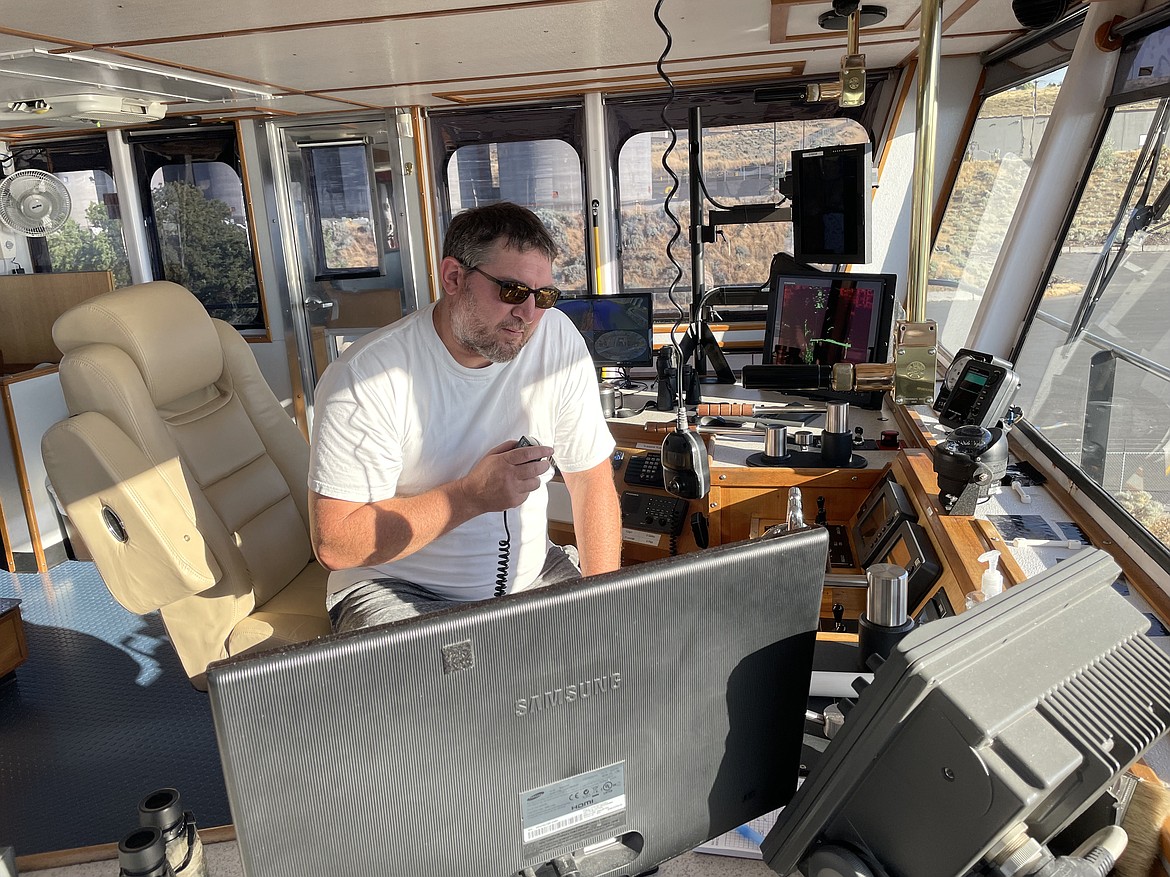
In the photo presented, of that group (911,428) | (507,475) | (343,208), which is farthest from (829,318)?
(343,208)

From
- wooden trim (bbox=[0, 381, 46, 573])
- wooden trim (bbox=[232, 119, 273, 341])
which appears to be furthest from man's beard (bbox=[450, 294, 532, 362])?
wooden trim (bbox=[232, 119, 273, 341])

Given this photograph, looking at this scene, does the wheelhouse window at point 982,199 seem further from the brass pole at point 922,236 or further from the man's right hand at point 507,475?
the man's right hand at point 507,475

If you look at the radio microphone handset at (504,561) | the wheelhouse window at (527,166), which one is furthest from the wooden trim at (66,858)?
the wheelhouse window at (527,166)

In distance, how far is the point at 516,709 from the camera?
77 cm

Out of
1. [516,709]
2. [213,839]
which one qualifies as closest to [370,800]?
[516,709]

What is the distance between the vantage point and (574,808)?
835 millimetres

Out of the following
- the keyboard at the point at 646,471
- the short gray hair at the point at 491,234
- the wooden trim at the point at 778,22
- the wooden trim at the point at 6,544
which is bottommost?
the wooden trim at the point at 6,544

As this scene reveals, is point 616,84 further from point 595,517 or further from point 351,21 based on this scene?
point 595,517

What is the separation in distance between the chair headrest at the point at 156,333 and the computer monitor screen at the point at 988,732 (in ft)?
6.10

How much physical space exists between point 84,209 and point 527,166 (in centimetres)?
298

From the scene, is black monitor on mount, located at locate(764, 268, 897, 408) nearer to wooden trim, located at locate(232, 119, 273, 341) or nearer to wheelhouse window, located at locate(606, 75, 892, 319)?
wheelhouse window, located at locate(606, 75, 892, 319)

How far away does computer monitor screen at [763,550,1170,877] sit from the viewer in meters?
0.71

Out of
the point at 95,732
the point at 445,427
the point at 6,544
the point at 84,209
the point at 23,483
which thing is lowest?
the point at 95,732

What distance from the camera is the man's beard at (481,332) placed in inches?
72.6
